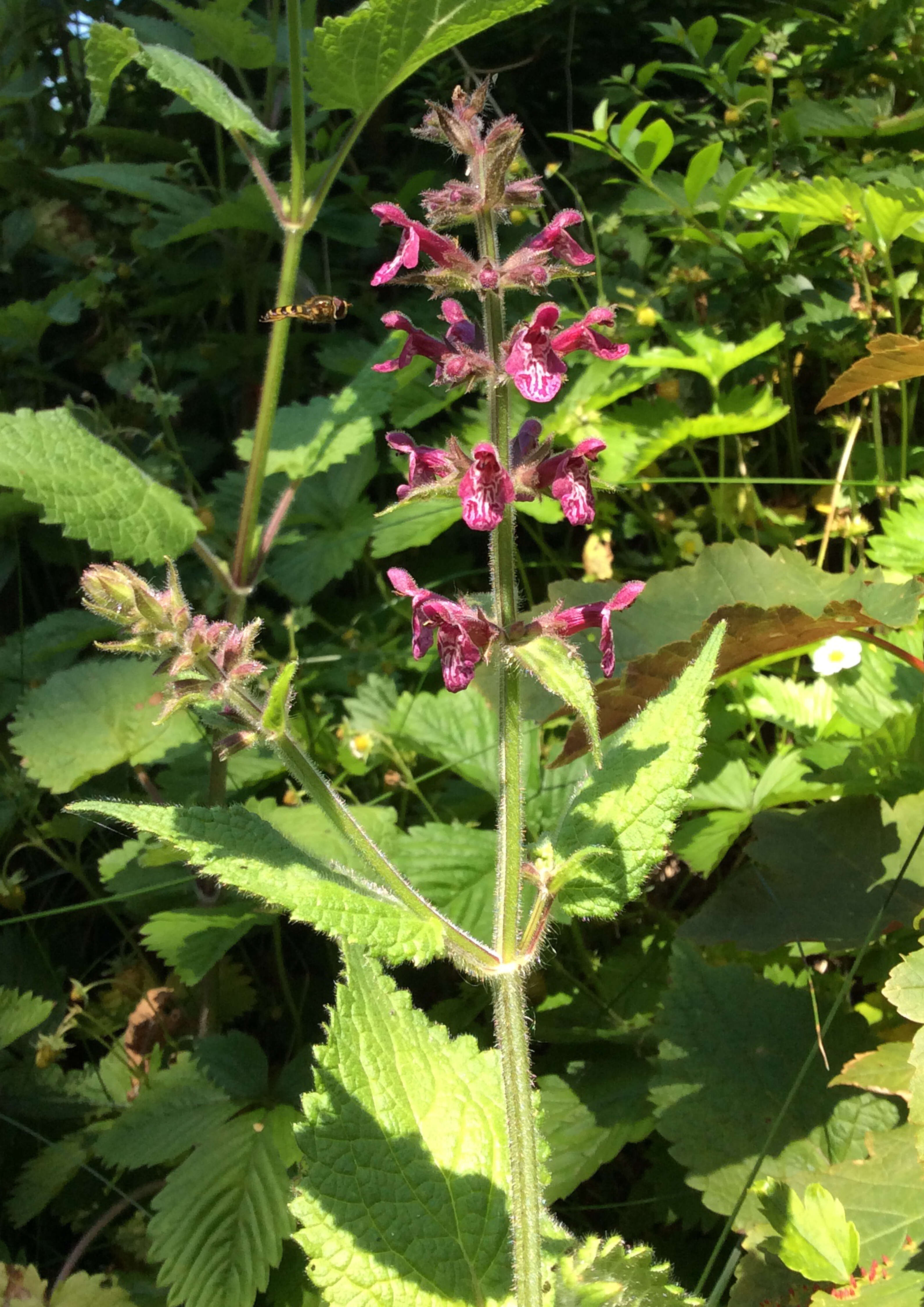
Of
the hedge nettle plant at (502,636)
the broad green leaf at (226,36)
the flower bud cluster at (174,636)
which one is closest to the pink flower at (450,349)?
the hedge nettle plant at (502,636)

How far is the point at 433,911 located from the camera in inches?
49.8

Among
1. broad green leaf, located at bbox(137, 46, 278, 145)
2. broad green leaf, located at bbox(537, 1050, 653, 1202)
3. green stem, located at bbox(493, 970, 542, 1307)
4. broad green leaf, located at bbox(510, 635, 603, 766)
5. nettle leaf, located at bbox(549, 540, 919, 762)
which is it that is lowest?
broad green leaf, located at bbox(537, 1050, 653, 1202)

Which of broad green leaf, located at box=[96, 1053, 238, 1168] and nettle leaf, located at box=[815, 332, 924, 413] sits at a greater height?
nettle leaf, located at box=[815, 332, 924, 413]

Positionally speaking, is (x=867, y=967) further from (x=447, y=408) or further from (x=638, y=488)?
(x=447, y=408)

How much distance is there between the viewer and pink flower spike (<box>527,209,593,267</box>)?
4.29ft

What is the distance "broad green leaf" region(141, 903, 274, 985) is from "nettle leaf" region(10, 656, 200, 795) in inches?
15.6

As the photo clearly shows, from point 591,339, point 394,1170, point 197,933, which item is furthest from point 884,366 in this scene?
point 197,933

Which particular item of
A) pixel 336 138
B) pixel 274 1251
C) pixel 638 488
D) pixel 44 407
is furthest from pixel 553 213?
pixel 274 1251

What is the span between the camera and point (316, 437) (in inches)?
101

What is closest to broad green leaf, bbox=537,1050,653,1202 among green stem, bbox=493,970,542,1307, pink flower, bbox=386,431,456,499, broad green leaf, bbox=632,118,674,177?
green stem, bbox=493,970,542,1307

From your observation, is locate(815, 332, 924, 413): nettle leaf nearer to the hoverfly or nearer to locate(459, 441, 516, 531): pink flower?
locate(459, 441, 516, 531): pink flower

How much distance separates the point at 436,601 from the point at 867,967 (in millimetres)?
1101

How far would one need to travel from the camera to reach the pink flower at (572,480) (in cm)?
128

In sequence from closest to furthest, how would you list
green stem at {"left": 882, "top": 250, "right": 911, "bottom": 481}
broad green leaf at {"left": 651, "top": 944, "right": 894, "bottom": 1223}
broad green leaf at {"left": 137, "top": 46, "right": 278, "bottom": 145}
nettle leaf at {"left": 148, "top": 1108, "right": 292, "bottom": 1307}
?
broad green leaf at {"left": 651, "top": 944, "right": 894, "bottom": 1223} → nettle leaf at {"left": 148, "top": 1108, "right": 292, "bottom": 1307} → broad green leaf at {"left": 137, "top": 46, "right": 278, "bottom": 145} → green stem at {"left": 882, "top": 250, "right": 911, "bottom": 481}
